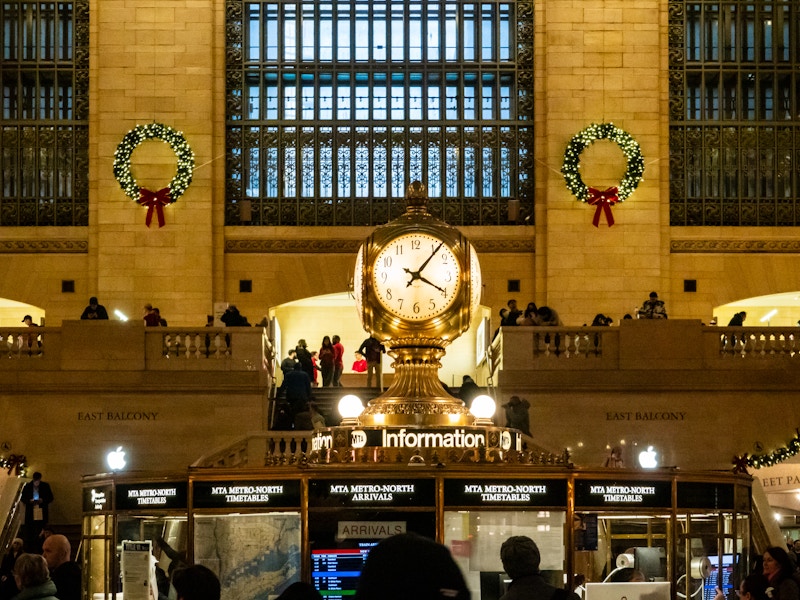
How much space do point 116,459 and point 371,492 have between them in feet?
68.4

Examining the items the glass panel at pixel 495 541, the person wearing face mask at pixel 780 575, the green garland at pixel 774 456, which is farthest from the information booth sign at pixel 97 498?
the green garland at pixel 774 456

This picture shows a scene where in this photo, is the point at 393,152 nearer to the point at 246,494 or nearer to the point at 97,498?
the point at 97,498

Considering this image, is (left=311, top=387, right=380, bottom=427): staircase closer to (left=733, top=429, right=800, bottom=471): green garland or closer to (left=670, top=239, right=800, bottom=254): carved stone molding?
(left=733, top=429, right=800, bottom=471): green garland

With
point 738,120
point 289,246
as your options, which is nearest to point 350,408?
point 289,246

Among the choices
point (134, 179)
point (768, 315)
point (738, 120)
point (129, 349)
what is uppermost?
point (738, 120)

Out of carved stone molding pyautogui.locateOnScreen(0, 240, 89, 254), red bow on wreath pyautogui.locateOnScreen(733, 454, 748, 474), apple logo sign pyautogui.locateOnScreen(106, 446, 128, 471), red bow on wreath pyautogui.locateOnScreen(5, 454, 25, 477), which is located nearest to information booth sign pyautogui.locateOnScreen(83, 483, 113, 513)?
red bow on wreath pyautogui.locateOnScreen(733, 454, 748, 474)

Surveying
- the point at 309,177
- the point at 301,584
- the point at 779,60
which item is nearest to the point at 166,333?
the point at 309,177

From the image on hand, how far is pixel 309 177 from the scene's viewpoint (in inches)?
1427

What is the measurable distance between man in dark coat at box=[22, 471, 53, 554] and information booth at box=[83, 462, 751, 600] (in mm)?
17301

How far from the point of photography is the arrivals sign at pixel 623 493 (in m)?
7.48

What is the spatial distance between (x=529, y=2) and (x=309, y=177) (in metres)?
5.62

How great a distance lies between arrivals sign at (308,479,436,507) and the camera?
735 centimetres

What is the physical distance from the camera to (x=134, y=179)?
35.4 metres

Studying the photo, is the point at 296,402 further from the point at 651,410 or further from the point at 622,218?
the point at 622,218
